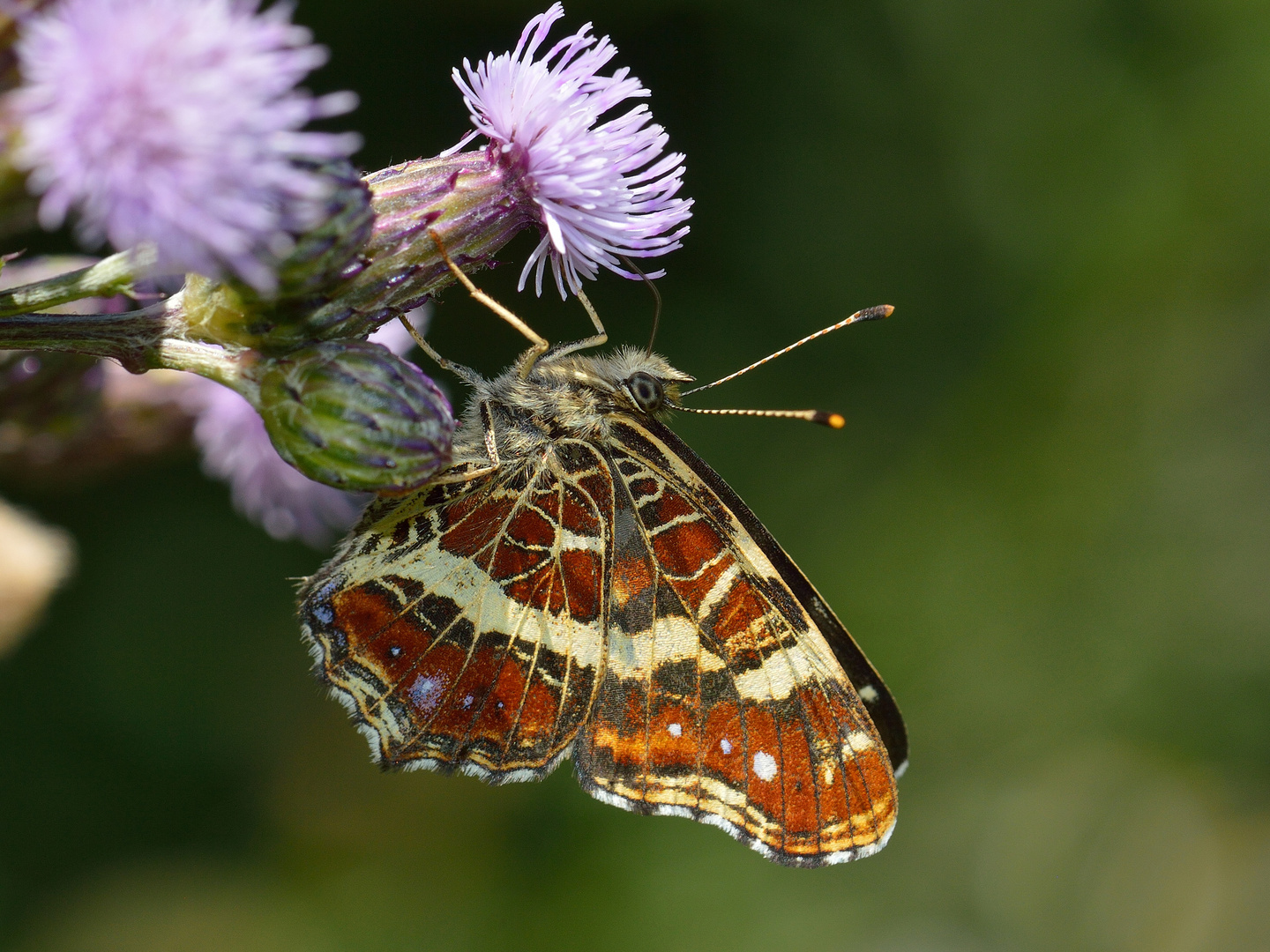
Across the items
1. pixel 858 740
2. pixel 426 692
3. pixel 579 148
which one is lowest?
pixel 858 740

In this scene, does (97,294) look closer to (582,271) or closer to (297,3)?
(582,271)

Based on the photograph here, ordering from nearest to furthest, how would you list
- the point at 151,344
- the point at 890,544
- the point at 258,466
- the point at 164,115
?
1. the point at 164,115
2. the point at 151,344
3. the point at 258,466
4. the point at 890,544

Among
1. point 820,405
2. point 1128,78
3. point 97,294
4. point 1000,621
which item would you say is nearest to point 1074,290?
point 1128,78

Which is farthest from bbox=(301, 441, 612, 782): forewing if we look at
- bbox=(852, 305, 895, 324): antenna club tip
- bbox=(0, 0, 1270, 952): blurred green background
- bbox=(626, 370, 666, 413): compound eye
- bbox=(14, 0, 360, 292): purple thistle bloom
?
bbox=(0, 0, 1270, 952): blurred green background

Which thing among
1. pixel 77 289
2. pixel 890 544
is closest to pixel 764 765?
pixel 77 289

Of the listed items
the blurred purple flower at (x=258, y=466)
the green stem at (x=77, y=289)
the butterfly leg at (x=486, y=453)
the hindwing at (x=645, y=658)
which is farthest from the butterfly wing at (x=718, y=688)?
the green stem at (x=77, y=289)

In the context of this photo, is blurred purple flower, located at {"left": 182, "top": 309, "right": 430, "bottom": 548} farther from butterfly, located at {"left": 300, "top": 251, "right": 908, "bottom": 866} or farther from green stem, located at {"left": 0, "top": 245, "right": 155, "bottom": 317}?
green stem, located at {"left": 0, "top": 245, "right": 155, "bottom": 317}

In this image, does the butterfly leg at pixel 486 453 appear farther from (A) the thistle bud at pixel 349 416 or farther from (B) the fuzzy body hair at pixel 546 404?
(A) the thistle bud at pixel 349 416

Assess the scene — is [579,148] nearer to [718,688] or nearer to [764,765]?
[718,688]
